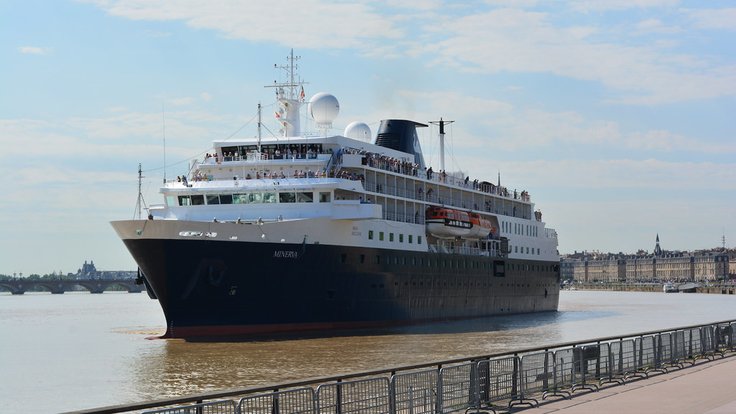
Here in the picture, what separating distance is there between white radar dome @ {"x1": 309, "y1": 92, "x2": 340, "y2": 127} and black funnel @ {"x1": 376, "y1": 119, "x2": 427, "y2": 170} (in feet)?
15.6

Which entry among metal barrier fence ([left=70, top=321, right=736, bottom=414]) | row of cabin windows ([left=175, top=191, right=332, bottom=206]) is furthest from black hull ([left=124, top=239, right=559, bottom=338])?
metal barrier fence ([left=70, top=321, right=736, bottom=414])

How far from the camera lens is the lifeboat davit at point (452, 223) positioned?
51812mm

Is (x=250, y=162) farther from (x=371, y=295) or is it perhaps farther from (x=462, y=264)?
(x=462, y=264)

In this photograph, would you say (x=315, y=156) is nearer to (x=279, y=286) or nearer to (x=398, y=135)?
(x=279, y=286)

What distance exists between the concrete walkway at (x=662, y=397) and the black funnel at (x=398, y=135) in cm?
3625

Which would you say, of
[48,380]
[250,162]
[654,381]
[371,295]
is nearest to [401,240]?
[371,295]

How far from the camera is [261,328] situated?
38.2 m

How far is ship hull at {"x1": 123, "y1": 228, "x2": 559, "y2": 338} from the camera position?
3681cm

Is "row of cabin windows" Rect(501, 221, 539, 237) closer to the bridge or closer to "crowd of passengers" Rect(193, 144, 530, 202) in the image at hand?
"crowd of passengers" Rect(193, 144, 530, 202)

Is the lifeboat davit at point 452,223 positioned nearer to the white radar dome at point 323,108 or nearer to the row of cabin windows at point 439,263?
the row of cabin windows at point 439,263

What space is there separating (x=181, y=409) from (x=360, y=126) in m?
45.6

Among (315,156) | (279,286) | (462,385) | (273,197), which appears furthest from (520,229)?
(462,385)

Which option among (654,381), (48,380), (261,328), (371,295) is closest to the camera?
(654,381)

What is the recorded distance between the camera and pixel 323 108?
52219 mm
